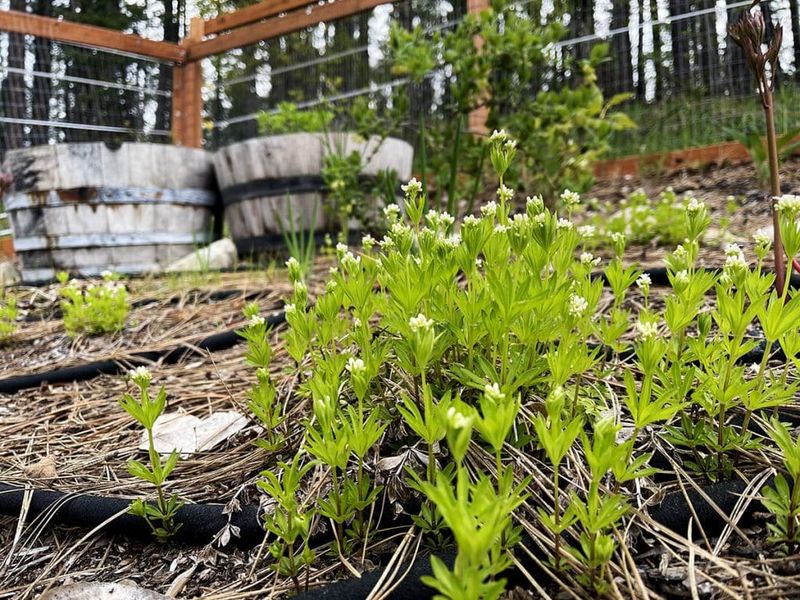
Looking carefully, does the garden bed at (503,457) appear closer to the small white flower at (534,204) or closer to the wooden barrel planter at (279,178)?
the small white flower at (534,204)

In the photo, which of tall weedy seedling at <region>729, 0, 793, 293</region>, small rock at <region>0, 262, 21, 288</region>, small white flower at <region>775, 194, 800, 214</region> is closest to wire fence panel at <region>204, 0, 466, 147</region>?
small rock at <region>0, 262, 21, 288</region>

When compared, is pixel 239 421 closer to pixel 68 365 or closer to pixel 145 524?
pixel 145 524

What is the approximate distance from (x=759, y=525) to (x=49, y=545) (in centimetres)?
134

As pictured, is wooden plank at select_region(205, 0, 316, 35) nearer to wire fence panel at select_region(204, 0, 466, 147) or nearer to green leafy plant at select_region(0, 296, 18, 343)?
wire fence panel at select_region(204, 0, 466, 147)

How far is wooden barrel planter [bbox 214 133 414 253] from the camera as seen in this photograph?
162 inches

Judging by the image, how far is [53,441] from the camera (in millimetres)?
1632

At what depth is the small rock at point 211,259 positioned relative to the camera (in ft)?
12.9

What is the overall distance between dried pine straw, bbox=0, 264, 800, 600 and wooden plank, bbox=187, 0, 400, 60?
453 centimetres

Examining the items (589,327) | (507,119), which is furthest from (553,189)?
(589,327)

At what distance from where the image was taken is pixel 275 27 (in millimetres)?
5660

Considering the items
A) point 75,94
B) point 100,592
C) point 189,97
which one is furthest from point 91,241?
point 100,592

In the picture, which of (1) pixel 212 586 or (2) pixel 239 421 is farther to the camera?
(2) pixel 239 421

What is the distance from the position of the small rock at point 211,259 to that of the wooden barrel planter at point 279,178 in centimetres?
17

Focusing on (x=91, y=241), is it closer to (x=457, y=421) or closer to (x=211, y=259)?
(x=211, y=259)
